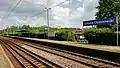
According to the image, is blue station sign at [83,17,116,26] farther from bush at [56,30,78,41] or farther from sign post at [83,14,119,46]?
bush at [56,30,78,41]

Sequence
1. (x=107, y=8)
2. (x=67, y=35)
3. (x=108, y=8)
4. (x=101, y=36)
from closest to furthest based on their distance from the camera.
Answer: (x=101, y=36) → (x=67, y=35) → (x=108, y=8) → (x=107, y=8)

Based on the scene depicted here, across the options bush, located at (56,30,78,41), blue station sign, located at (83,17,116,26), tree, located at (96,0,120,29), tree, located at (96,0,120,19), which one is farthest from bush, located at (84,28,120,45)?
tree, located at (96,0,120,19)

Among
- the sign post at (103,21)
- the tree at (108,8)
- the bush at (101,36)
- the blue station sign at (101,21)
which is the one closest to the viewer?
the sign post at (103,21)

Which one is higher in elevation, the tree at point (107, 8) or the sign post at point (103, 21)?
the tree at point (107, 8)

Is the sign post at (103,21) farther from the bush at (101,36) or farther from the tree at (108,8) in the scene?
the tree at (108,8)

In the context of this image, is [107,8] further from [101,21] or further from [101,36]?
[101,36]

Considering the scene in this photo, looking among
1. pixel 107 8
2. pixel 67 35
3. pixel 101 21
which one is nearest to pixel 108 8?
pixel 107 8

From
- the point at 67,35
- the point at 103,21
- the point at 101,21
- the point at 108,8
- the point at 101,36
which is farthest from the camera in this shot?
the point at 108,8

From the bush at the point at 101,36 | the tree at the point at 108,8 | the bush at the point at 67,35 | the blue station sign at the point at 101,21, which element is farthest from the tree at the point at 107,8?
the blue station sign at the point at 101,21

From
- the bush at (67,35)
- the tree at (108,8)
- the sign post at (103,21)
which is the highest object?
the tree at (108,8)

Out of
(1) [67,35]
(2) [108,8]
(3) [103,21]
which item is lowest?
(1) [67,35]

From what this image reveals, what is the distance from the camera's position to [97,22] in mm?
41250

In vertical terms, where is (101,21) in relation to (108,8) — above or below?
below

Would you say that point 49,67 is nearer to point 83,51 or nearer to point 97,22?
point 83,51
